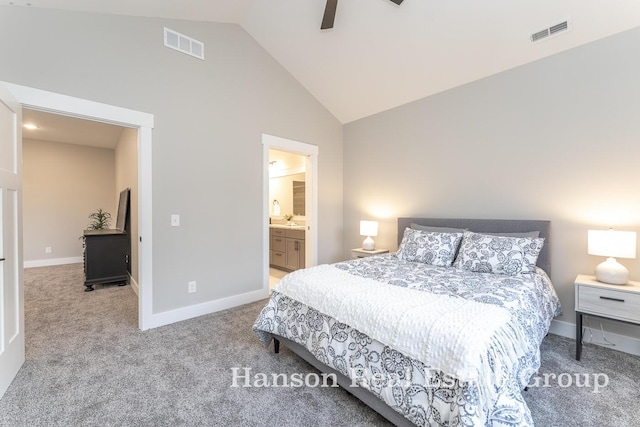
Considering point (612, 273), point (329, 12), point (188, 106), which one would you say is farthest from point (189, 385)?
point (612, 273)

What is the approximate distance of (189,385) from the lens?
191 cm

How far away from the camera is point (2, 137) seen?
183 centimetres

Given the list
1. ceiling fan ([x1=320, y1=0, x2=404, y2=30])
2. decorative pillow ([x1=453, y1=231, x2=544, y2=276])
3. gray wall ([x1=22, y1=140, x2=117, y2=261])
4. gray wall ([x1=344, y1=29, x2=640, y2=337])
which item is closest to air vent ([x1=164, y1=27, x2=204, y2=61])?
ceiling fan ([x1=320, y1=0, x2=404, y2=30])

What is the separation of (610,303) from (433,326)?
186 centimetres

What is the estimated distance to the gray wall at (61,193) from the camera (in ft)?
18.7

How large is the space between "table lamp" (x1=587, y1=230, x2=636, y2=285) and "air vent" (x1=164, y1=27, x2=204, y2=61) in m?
4.12

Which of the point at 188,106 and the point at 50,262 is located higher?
the point at 188,106

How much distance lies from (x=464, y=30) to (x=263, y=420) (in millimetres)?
3572

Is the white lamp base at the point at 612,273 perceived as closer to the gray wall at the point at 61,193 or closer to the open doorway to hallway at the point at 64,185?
the open doorway to hallway at the point at 64,185

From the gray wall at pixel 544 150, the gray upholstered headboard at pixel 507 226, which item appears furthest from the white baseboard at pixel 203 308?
the gray upholstered headboard at pixel 507 226

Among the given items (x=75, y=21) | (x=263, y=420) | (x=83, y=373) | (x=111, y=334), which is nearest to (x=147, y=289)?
(x=111, y=334)

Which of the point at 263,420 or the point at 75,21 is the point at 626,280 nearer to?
the point at 263,420

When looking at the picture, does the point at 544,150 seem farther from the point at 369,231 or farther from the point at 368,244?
the point at 368,244

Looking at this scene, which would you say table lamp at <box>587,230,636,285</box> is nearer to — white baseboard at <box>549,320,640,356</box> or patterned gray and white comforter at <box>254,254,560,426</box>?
patterned gray and white comforter at <box>254,254,560,426</box>
